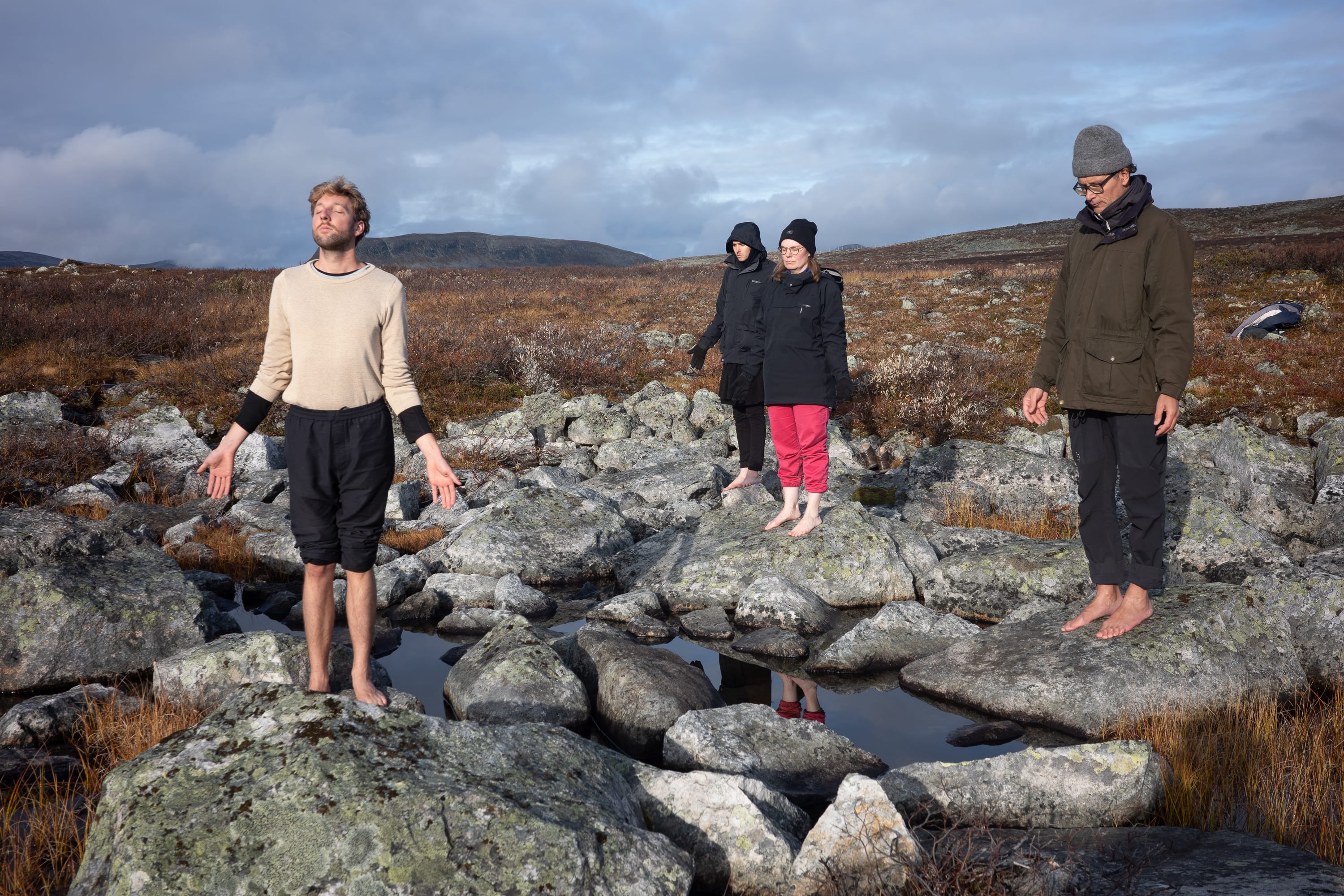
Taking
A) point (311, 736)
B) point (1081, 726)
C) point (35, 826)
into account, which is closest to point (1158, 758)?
point (1081, 726)

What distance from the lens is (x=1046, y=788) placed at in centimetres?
368

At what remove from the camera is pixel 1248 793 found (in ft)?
11.9

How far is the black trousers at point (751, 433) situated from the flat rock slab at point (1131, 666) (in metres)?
3.96

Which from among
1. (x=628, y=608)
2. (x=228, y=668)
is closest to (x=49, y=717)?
(x=228, y=668)

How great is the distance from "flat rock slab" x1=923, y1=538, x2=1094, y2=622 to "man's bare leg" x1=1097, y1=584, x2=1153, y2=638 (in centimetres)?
147

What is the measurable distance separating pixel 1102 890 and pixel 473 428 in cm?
1152

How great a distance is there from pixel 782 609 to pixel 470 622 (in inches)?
100

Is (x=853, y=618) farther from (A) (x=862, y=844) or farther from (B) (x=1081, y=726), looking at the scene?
(A) (x=862, y=844)

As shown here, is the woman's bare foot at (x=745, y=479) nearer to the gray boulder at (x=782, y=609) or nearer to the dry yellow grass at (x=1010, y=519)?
the dry yellow grass at (x=1010, y=519)

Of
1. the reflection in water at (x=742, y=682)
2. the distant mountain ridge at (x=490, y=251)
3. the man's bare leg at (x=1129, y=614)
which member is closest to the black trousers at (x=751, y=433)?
the reflection in water at (x=742, y=682)

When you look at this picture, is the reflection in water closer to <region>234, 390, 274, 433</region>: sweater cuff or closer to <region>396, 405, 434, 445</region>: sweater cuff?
<region>396, 405, 434, 445</region>: sweater cuff

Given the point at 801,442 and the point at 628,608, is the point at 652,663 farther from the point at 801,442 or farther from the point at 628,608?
the point at 801,442

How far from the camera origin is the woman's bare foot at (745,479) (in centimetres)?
916

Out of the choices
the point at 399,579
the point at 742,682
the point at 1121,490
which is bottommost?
the point at 742,682
